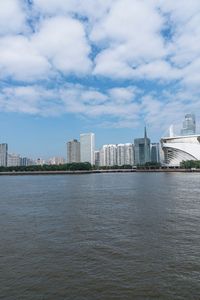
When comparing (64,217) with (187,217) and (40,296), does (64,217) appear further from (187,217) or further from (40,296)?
(40,296)

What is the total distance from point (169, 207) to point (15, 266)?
10.9 metres

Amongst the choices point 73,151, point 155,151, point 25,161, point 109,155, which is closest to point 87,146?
point 73,151

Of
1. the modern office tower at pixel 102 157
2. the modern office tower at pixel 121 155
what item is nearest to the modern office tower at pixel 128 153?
the modern office tower at pixel 121 155

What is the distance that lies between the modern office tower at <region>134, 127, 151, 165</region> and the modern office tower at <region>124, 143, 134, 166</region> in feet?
8.00

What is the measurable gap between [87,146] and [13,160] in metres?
44.6

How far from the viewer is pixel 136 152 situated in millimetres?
154250

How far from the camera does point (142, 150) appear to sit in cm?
15300

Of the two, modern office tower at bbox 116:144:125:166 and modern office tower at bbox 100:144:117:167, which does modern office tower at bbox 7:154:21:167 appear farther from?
modern office tower at bbox 116:144:125:166

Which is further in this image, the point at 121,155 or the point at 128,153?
the point at 121,155

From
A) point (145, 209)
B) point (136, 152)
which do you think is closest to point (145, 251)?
point (145, 209)

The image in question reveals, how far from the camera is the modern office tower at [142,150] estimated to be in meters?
151

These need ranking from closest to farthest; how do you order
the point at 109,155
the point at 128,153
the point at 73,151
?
1. the point at 128,153
2. the point at 73,151
3. the point at 109,155

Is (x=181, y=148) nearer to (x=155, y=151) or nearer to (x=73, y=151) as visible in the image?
(x=155, y=151)

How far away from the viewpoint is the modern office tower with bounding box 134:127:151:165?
150750mm
